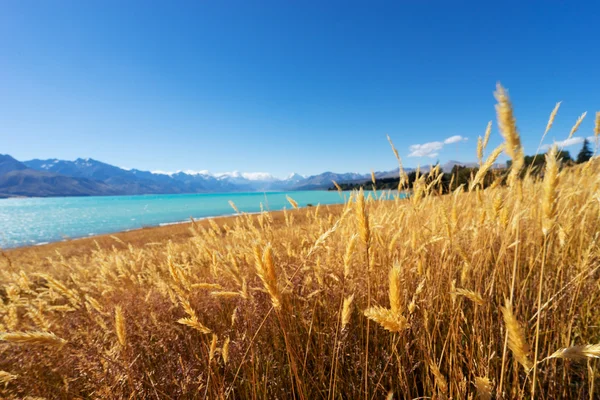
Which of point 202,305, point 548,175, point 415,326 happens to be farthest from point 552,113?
point 202,305

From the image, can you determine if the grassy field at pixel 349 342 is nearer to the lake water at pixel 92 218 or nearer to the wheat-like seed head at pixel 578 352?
the wheat-like seed head at pixel 578 352

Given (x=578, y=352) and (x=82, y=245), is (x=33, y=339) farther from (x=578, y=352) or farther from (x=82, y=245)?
(x=82, y=245)

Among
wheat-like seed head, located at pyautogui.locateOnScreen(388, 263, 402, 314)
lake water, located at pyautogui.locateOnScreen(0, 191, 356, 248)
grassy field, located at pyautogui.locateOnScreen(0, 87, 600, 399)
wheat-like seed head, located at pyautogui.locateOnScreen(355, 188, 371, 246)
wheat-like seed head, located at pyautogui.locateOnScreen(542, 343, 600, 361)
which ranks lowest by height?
lake water, located at pyautogui.locateOnScreen(0, 191, 356, 248)

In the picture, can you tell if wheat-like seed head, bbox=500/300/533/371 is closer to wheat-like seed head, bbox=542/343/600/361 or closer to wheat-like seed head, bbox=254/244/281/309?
wheat-like seed head, bbox=542/343/600/361

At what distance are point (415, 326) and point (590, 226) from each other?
2.96 meters

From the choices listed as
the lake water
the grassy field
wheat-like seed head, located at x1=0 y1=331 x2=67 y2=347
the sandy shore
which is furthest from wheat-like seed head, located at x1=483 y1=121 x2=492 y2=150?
the sandy shore

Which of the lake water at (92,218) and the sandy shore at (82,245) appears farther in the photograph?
the lake water at (92,218)

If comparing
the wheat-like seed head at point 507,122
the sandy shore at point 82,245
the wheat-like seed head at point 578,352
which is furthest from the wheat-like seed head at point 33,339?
the sandy shore at point 82,245

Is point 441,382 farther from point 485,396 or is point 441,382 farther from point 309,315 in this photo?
point 309,315

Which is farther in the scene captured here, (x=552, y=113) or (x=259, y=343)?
(x=552, y=113)

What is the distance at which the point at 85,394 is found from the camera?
1673 mm

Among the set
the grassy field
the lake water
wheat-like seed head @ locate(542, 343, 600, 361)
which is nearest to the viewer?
wheat-like seed head @ locate(542, 343, 600, 361)

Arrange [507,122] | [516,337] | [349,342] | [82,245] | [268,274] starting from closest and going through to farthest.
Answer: [516,337]
[268,274]
[507,122]
[349,342]
[82,245]

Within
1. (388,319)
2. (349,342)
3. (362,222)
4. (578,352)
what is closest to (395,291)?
(388,319)
